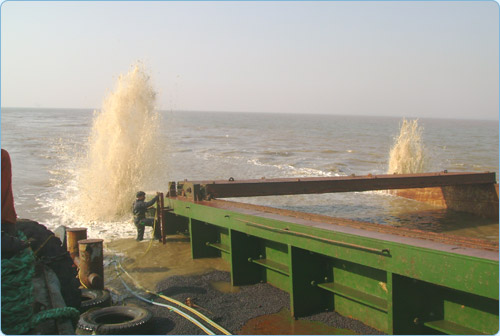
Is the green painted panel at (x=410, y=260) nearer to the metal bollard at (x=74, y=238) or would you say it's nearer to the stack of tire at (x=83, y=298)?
the stack of tire at (x=83, y=298)

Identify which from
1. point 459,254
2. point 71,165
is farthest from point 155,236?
point 71,165

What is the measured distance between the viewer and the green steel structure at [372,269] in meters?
4.16

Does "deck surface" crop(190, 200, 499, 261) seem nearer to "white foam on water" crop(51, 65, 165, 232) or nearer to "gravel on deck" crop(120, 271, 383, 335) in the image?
"gravel on deck" crop(120, 271, 383, 335)

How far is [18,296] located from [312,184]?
285 inches

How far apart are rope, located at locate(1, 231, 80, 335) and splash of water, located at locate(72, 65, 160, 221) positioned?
33.9 ft

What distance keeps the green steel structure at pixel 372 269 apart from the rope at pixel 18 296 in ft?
10.0

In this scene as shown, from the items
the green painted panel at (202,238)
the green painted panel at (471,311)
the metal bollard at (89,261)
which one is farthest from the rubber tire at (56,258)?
the green painted panel at (471,311)

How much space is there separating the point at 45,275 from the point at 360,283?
11.2ft

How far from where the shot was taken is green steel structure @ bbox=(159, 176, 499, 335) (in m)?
4.16

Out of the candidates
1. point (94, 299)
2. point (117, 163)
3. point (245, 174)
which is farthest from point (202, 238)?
point (245, 174)

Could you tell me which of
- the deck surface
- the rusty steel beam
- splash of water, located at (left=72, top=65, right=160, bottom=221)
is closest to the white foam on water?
splash of water, located at (left=72, top=65, right=160, bottom=221)

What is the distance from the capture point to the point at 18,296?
352 cm

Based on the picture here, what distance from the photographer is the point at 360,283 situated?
539cm

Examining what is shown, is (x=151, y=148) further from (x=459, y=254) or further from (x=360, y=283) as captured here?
(x=459, y=254)
